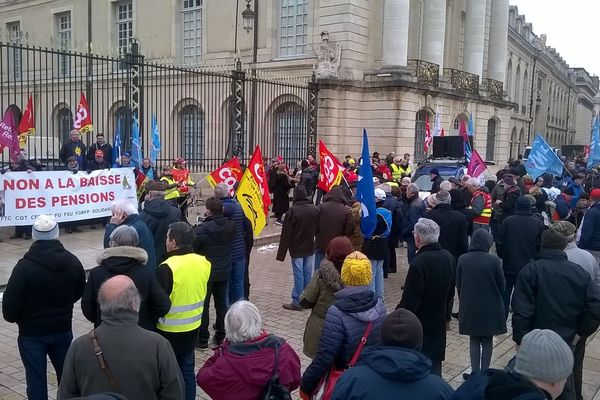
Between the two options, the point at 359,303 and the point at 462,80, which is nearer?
the point at 359,303

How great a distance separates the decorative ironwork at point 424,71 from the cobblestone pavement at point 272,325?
12564 millimetres

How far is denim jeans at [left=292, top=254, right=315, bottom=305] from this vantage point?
808 centimetres

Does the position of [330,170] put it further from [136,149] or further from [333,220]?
[136,149]

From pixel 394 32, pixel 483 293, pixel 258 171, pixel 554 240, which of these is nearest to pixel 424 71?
pixel 394 32

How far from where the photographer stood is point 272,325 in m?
7.27

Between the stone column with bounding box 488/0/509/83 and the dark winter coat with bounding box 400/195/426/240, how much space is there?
24217 mm

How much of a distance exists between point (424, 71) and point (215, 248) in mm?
18470

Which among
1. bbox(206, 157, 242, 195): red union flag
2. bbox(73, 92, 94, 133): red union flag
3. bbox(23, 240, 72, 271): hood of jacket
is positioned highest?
bbox(73, 92, 94, 133): red union flag

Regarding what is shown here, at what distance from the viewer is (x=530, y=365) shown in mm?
2684

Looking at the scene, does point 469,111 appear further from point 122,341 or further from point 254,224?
point 122,341

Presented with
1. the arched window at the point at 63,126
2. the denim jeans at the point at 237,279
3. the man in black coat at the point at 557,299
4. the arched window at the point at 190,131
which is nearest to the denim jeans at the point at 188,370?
the denim jeans at the point at 237,279

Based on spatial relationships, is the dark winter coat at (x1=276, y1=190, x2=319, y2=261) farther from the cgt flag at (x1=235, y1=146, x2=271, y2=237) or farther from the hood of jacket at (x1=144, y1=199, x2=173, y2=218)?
the hood of jacket at (x1=144, y1=199, x2=173, y2=218)

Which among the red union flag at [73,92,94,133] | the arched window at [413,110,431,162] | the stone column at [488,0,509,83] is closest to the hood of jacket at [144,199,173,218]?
the red union flag at [73,92,94,133]

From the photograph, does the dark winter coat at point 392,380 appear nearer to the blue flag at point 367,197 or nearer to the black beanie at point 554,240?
the black beanie at point 554,240
